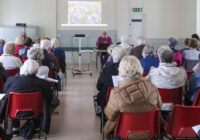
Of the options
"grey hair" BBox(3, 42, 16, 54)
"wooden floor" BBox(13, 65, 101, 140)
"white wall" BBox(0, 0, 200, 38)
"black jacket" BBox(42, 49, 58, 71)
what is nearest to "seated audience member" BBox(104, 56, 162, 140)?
"wooden floor" BBox(13, 65, 101, 140)

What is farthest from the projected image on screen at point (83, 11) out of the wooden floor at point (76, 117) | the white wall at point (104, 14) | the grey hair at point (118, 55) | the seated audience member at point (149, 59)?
the grey hair at point (118, 55)

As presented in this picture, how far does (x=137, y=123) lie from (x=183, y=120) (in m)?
0.43

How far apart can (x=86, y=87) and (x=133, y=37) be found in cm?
644

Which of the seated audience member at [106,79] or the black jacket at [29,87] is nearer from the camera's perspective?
the black jacket at [29,87]

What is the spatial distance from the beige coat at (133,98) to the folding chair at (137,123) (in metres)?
0.04

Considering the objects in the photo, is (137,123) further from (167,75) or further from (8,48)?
(8,48)

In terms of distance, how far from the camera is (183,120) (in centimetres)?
260

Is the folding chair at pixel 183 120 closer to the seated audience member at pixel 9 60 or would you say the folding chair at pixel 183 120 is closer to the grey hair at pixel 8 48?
the seated audience member at pixel 9 60

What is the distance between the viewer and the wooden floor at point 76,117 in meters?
3.92

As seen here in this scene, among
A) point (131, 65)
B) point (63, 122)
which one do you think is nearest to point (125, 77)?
point (131, 65)

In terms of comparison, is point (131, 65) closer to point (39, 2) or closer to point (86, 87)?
point (86, 87)

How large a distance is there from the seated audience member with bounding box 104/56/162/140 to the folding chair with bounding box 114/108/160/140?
0.12 feet

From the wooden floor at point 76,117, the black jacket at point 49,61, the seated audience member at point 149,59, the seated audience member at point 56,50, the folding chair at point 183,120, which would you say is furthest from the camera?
the seated audience member at point 56,50

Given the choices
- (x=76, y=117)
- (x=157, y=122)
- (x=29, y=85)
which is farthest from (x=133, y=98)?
(x=76, y=117)
